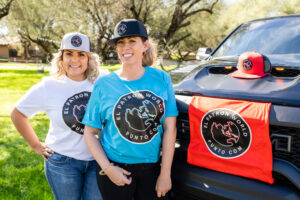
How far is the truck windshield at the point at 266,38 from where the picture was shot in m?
2.73

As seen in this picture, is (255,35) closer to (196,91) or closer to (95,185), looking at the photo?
(196,91)

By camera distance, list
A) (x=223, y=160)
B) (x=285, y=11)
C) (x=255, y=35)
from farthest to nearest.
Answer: (x=285, y=11), (x=255, y=35), (x=223, y=160)

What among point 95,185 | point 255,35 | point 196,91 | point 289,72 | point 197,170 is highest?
point 255,35

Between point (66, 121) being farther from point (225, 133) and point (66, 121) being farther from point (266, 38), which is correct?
point (266, 38)

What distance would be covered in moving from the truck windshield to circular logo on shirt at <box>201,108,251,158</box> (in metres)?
1.15

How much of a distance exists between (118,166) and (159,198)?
1.30ft

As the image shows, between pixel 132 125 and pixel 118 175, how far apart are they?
0.36m

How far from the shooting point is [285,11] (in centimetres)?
1596

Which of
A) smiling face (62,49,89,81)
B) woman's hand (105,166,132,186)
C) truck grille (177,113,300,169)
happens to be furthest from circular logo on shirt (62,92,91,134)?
truck grille (177,113,300,169)

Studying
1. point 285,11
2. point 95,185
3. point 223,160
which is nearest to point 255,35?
point 223,160

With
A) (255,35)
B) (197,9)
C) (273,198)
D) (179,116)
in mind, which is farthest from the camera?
(197,9)

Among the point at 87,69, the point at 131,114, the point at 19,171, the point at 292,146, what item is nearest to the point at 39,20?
the point at 19,171

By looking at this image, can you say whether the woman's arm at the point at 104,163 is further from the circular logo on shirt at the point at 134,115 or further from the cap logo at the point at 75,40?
the cap logo at the point at 75,40

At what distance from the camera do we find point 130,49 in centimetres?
202
